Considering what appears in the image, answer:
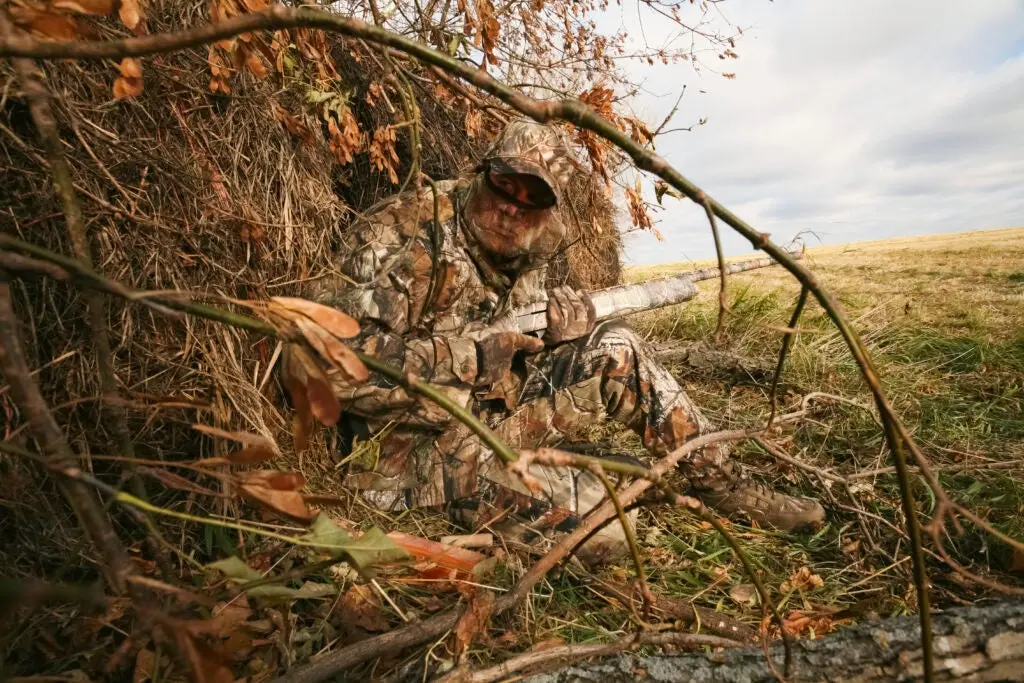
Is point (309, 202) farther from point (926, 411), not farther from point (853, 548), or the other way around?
point (926, 411)

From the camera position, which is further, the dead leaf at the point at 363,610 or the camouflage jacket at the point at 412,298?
the camouflage jacket at the point at 412,298

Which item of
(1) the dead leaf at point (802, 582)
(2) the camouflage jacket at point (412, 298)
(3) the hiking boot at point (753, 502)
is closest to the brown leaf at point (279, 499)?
(2) the camouflage jacket at point (412, 298)

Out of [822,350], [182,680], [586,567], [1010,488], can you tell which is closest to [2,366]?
[182,680]

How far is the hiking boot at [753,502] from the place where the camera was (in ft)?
8.48

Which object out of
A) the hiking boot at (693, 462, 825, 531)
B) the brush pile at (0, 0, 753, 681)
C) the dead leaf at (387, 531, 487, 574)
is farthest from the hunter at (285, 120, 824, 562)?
the dead leaf at (387, 531, 487, 574)

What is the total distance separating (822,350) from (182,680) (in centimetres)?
432

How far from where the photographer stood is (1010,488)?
2.56 metres

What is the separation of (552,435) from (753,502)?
1.02 m

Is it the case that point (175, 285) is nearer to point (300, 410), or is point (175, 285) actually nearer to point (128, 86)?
point (128, 86)

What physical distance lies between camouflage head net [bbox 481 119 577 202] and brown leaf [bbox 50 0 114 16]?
77.6 inches

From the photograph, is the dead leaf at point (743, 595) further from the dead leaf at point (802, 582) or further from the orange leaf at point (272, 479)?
the orange leaf at point (272, 479)

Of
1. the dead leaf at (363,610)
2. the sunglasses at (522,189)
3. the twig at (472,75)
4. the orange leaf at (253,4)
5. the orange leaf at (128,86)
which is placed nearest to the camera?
the twig at (472,75)

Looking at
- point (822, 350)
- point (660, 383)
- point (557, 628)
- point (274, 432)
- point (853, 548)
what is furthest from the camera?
point (822, 350)

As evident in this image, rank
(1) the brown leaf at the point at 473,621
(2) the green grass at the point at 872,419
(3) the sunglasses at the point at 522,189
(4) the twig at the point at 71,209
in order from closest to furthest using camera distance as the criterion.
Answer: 1. (4) the twig at the point at 71,209
2. (1) the brown leaf at the point at 473,621
3. (2) the green grass at the point at 872,419
4. (3) the sunglasses at the point at 522,189
